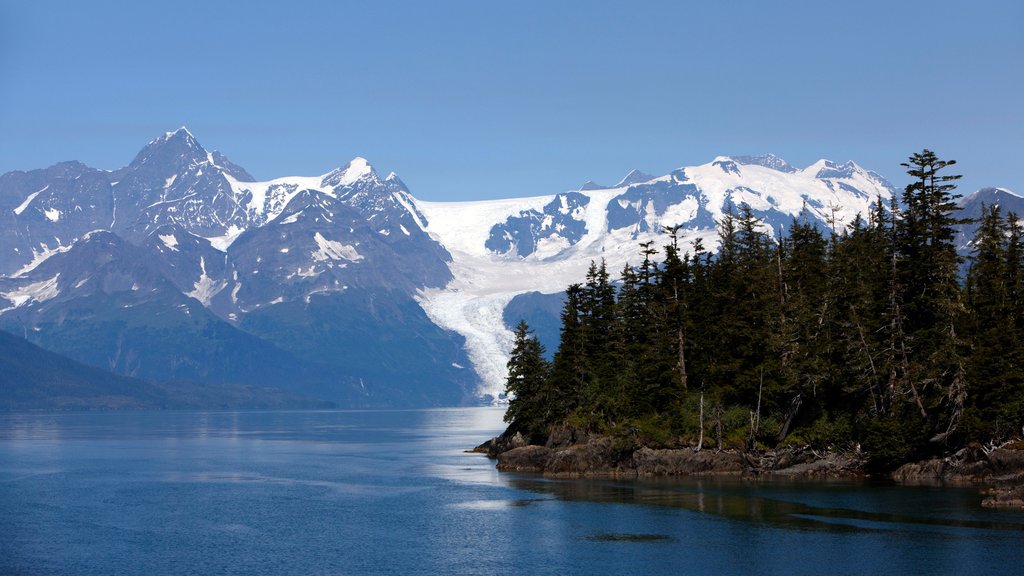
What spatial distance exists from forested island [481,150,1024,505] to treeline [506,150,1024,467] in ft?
0.74

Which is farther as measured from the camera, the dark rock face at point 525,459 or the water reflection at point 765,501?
the dark rock face at point 525,459

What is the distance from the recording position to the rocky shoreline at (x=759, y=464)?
105 meters

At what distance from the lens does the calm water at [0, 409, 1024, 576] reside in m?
78.4

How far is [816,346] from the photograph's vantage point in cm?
→ 12256

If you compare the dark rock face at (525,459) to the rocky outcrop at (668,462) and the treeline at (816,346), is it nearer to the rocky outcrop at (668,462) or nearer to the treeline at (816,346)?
the rocky outcrop at (668,462)

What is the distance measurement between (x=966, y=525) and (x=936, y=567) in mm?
14443

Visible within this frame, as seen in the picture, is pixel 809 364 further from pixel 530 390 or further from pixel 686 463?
pixel 530 390

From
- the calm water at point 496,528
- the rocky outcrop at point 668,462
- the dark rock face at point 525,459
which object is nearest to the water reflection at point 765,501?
the calm water at point 496,528

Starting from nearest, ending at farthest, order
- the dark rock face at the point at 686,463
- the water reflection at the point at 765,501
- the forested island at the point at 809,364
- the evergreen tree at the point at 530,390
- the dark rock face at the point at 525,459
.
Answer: the water reflection at the point at 765,501 < the forested island at the point at 809,364 < the dark rock face at the point at 686,463 < the dark rock face at the point at 525,459 < the evergreen tree at the point at 530,390

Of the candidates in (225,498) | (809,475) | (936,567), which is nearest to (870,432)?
(809,475)

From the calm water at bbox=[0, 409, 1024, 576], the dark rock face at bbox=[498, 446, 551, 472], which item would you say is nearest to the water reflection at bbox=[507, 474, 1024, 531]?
the calm water at bbox=[0, 409, 1024, 576]

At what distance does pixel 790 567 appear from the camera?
75.4m

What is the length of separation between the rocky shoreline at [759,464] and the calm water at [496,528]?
5139mm

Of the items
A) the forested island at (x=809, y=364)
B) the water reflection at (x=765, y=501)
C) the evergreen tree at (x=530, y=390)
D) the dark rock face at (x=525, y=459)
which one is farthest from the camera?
the evergreen tree at (x=530, y=390)
